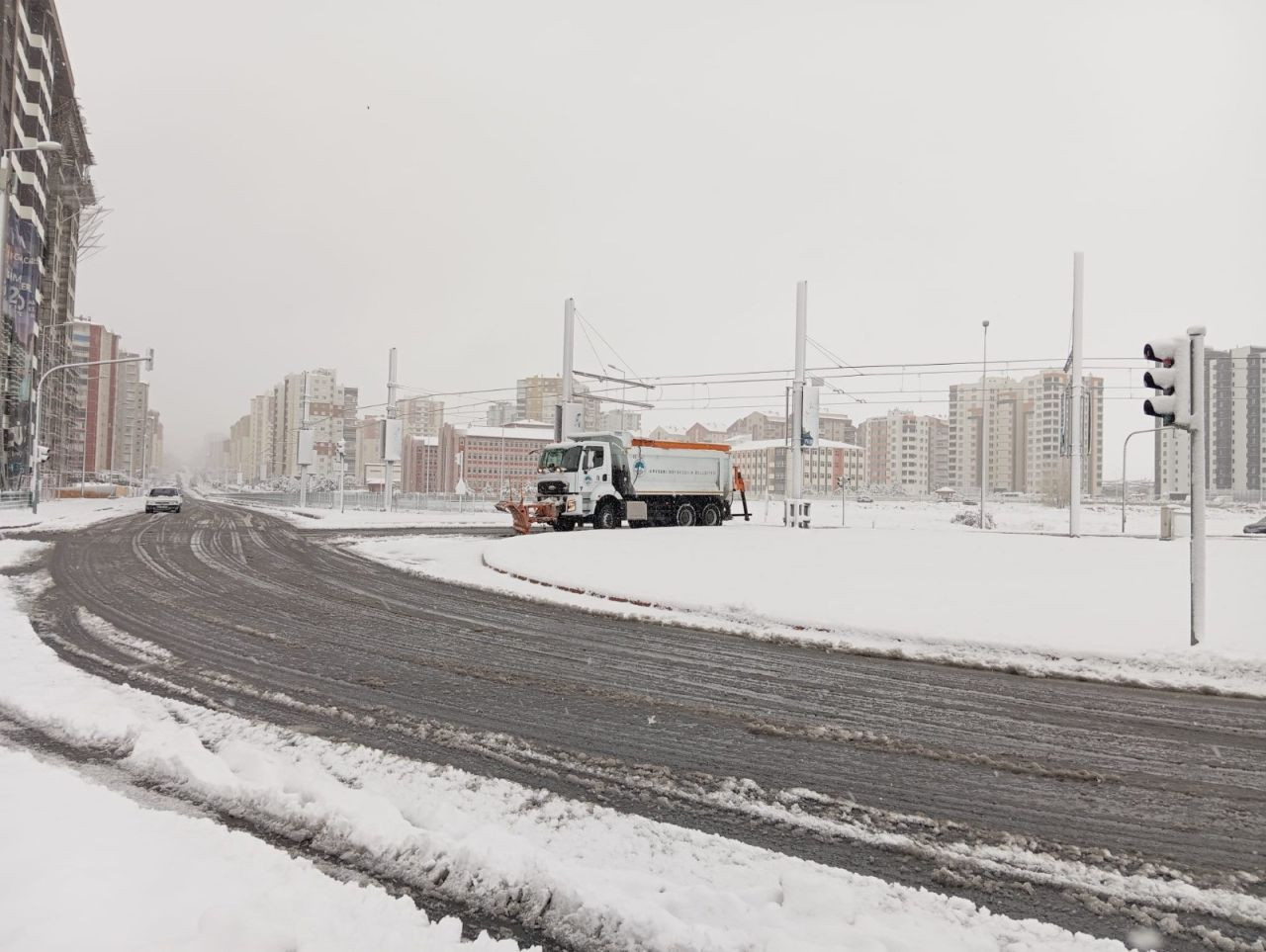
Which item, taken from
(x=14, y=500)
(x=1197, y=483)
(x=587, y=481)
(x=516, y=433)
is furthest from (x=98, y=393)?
(x=1197, y=483)

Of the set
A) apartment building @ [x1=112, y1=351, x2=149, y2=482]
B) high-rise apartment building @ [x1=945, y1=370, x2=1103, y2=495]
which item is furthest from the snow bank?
apartment building @ [x1=112, y1=351, x2=149, y2=482]

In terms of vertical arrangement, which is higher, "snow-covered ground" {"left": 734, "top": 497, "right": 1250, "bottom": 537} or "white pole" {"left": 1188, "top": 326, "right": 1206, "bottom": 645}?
"white pole" {"left": 1188, "top": 326, "right": 1206, "bottom": 645}

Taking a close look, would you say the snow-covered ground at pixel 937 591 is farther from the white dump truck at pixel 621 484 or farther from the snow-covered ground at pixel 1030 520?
the snow-covered ground at pixel 1030 520

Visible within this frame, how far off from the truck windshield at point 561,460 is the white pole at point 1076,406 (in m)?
16.1

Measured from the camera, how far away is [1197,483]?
27.0ft

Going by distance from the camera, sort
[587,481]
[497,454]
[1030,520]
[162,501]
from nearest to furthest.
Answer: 1. [587,481]
2. [162,501]
3. [1030,520]
4. [497,454]

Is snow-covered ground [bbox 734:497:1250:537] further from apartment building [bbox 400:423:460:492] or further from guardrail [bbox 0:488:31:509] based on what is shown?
apartment building [bbox 400:423:460:492]

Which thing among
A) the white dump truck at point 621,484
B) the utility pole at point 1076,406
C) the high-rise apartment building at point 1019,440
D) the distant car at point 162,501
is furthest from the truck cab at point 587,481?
the high-rise apartment building at point 1019,440

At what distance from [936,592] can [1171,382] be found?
423cm

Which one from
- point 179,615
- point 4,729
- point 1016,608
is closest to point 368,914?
point 4,729

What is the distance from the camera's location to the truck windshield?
25.0m

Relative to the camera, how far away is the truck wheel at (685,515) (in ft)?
89.5

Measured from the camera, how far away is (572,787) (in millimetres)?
3986

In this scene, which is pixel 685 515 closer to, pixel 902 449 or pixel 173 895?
pixel 173 895
